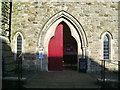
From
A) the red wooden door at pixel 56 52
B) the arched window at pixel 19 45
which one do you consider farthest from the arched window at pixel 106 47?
the arched window at pixel 19 45

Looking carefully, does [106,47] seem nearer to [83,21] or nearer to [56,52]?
[83,21]

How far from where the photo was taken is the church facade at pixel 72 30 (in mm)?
10125

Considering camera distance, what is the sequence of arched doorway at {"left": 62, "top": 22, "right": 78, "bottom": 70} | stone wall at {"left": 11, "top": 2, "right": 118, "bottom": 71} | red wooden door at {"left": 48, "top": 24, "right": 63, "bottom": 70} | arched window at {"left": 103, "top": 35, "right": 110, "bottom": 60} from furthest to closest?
arched doorway at {"left": 62, "top": 22, "right": 78, "bottom": 70} → red wooden door at {"left": 48, "top": 24, "right": 63, "bottom": 70} → arched window at {"left": 103, "top": 35, "right": 110, "bottom": 60} → stone wall at {"left": 11, "top": 2, "right": 118, "bottom": 71}

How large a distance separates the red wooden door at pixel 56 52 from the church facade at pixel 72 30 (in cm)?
38

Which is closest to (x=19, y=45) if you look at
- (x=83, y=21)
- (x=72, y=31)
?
(x=72, y=31)

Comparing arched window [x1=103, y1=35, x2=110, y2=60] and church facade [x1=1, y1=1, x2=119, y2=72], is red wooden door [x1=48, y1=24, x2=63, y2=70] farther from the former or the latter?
arched window [x1=103, y1=35, x2=110, y2=60]

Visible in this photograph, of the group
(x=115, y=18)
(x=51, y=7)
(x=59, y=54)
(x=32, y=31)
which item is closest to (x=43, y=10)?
(x=51, y=7)

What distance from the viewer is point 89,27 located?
1015 cm

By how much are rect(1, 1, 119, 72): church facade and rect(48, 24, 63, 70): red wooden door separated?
377 mm

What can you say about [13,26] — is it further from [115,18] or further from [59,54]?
[115,18]

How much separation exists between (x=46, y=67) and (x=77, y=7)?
399 centimetres

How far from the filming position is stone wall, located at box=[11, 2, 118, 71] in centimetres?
1012

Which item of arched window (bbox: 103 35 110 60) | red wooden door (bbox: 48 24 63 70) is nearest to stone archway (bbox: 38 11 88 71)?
red wooden door (bbox: 48 24 63 70)

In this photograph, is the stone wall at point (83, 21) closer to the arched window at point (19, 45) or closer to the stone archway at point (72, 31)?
the stone archway at point (72, 31)
